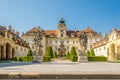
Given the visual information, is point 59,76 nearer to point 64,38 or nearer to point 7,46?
point 7,46

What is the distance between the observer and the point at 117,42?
5297 centimetres

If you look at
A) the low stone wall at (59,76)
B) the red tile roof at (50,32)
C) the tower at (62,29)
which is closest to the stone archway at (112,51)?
the tower at (62,29)

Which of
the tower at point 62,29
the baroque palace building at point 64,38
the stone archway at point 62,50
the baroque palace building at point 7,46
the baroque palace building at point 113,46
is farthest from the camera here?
the tower at point 62,29

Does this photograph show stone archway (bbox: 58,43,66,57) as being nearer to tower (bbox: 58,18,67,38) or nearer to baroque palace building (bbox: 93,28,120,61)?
tower (bbox: 58,18,67,38)

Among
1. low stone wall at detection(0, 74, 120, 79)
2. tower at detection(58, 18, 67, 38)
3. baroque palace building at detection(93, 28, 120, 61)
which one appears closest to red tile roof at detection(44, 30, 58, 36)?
tower at detection(58, 18, 67, 38)

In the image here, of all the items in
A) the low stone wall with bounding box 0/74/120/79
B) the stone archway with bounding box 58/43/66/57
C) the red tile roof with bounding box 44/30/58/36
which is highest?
the red tile roof with bounding box 44/30/58/36

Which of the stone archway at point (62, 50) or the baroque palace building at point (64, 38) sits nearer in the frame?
the stone archway at point (62, 50)

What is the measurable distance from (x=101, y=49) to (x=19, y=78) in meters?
59.9

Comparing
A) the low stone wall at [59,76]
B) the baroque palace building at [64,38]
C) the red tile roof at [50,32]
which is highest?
the red tile roof at [50,32]

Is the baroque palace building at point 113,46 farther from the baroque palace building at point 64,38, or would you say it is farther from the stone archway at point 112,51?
the baroque palace building at point 64,38

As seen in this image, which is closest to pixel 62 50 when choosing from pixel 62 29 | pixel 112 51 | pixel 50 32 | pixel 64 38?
pixel 64 38

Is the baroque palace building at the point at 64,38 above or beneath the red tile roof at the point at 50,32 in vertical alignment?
beneath

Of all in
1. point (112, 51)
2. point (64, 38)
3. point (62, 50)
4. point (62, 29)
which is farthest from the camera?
point (64, 38)

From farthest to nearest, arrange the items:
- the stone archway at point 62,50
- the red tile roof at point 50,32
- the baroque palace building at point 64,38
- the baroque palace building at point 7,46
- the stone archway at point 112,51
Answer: the red tile roof at point 50,32
the baroque palace building at point 64,38
the stone archway at point 62,50
the stone archway at point 112,51
the baroque palace building at point 7,46
